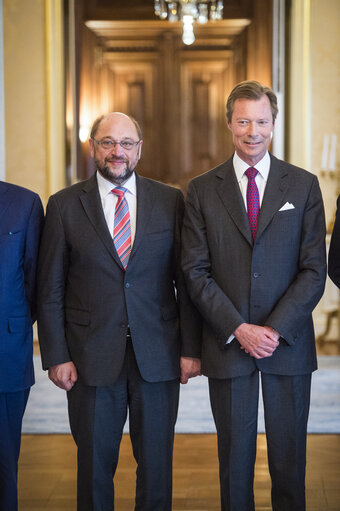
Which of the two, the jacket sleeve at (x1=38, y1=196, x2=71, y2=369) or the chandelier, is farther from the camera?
the chandelier

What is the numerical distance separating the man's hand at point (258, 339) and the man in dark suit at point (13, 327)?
82 centimetres

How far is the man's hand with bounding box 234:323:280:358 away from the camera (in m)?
2.38

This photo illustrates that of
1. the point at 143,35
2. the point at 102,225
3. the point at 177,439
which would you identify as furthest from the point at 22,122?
the point at 102,225

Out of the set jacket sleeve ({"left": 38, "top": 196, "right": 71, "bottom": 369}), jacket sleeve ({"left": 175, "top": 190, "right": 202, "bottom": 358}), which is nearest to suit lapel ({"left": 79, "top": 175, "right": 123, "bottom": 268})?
jacket sleeve ({"left": 38, "top": 196, "right": 71, "bottom": 369})

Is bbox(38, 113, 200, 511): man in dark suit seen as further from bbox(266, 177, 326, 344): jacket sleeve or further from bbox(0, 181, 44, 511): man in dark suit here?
bbox(266, 177, 326, 344): jacket sleeve

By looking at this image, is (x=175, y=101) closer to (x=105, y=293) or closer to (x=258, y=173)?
(x=258, y=173)

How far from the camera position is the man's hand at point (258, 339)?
2383 mm

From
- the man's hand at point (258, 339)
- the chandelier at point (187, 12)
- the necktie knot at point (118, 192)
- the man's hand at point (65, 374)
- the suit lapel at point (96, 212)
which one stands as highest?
the chandelier at point (187, 12)

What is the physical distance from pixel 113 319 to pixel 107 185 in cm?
53

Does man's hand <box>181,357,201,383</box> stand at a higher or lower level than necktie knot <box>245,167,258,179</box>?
lower

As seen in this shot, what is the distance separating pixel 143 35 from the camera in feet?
27.0

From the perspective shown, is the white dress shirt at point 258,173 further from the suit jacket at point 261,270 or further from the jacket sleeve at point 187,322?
the jacket sleeve at point 187,322

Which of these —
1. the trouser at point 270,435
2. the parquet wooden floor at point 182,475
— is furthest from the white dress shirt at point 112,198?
the parquet wooden floor at point 182,475

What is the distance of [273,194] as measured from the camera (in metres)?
2.49
